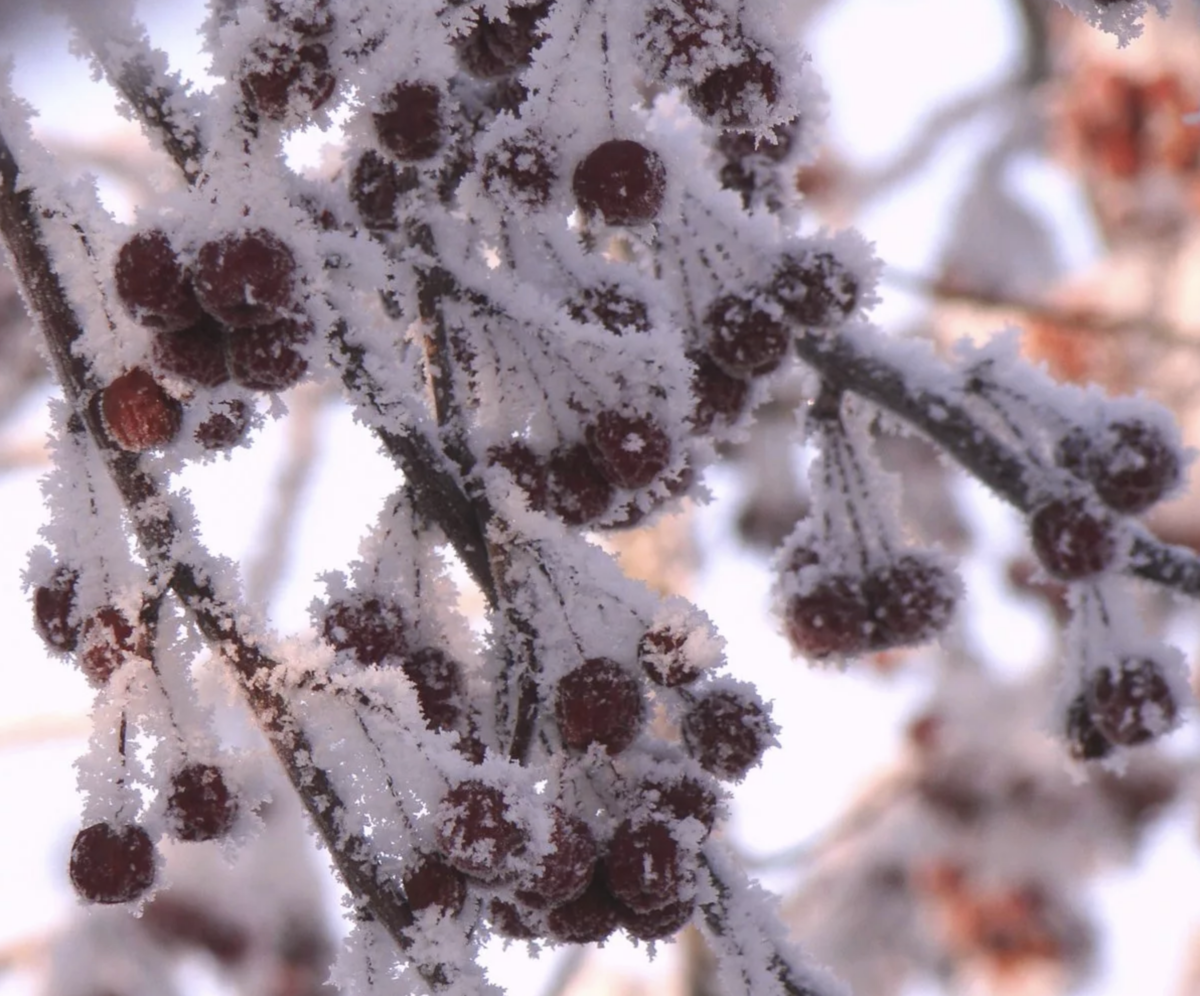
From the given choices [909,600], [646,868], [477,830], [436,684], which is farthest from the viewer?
[909,600]

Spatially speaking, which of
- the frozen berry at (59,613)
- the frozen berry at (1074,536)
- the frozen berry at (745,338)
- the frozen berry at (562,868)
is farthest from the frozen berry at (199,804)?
the frozen berry at (1074,536)

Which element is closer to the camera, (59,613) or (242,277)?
(242,277)

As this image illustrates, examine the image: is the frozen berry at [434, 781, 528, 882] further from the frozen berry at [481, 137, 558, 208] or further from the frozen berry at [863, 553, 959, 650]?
the frozen berry at [863, 553, 959, 650]

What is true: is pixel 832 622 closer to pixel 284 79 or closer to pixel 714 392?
pixel 714 392

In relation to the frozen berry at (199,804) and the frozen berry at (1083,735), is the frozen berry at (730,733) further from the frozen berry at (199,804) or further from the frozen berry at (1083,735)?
the frozen berry at (1083,735)

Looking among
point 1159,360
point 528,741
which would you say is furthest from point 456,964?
point 1159,360

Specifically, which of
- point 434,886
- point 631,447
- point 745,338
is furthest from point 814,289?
point 434,886
